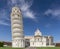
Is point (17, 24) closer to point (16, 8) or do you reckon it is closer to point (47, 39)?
point (16, 8)

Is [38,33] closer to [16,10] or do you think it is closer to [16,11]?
[16,10]

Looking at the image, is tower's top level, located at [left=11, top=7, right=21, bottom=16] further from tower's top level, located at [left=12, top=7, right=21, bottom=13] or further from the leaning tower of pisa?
the leaning tower of pisa

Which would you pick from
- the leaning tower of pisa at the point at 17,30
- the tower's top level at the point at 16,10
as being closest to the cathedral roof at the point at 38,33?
the leaning tower of pisa at the point at 17,30

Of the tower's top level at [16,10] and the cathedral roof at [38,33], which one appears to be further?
the cathedral roof at [38,33]

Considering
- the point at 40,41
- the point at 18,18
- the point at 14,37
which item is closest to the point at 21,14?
the point at 18,18

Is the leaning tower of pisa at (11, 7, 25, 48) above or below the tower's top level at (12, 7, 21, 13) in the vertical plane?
A: below

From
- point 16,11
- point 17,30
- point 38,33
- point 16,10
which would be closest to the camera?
point 17,30

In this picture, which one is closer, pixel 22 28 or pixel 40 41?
pixel 22 28

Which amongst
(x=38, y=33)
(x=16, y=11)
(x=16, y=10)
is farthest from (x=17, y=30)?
(x=38, y=33)

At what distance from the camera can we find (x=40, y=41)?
100 m

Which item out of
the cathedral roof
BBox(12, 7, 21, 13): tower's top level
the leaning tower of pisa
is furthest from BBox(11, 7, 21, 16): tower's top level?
the cathedral roof

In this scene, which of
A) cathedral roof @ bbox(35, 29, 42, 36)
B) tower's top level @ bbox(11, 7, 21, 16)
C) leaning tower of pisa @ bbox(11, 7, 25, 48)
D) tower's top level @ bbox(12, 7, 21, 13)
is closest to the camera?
leaning tower of pisa @ bbox(11, 7, 25, 48)

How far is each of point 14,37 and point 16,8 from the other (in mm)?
14500

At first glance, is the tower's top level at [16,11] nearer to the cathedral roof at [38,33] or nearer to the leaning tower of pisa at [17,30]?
the leaning tower of pisa at [17,30]
